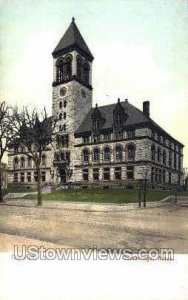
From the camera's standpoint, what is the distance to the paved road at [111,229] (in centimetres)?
468

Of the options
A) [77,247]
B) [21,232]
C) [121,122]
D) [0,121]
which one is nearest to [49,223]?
[21,232]

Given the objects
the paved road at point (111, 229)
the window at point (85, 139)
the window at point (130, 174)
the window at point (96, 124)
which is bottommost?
the paved road at point (111, 229)

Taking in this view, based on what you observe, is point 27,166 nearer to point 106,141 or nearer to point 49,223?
point 49,223

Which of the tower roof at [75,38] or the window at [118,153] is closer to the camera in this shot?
the tower roof at [75,38]

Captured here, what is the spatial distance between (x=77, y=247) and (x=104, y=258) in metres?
0.45

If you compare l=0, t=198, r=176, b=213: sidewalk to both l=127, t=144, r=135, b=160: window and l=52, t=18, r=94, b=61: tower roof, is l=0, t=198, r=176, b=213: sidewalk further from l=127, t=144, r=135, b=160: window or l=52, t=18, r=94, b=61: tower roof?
l=127, t=144, r=135, b=160: window

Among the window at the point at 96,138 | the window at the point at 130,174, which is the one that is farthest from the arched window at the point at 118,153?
the window at the point at 130,174

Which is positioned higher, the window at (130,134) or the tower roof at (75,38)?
the tower roof at (75,38)

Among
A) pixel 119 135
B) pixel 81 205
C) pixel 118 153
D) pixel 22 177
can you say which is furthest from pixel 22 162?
pixel 118 153

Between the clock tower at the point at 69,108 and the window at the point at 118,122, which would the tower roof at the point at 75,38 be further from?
the window at the point at 118,122

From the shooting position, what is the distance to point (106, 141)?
1872 centimetres

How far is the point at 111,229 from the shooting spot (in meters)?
5.34

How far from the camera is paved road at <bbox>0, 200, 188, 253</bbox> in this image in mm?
4680

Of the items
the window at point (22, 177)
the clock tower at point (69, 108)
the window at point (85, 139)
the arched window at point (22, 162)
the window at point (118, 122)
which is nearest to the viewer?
the window at point (22, 177)
